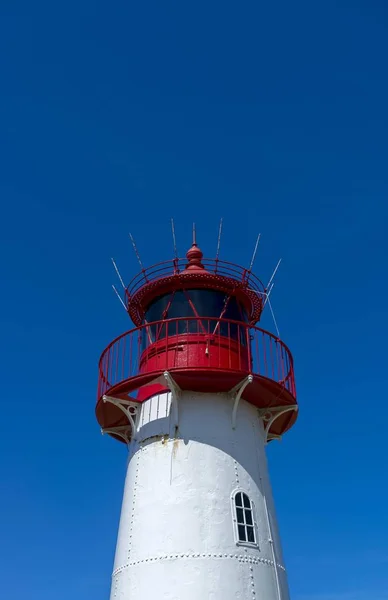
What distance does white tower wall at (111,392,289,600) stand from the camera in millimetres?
13008

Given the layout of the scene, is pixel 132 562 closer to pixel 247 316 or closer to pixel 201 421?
pixel 201 421

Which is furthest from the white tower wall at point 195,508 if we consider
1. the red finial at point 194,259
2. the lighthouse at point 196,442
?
the red finial at point 194,259

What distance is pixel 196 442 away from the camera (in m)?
14.7

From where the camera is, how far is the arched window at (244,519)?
13.7 meters

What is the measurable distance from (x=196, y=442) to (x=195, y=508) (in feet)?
5.15

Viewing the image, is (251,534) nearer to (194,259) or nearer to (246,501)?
(246,501)

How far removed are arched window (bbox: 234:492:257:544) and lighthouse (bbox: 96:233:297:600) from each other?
2 centimetres

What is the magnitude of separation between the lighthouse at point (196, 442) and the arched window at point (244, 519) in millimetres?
23

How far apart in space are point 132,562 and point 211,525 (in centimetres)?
194

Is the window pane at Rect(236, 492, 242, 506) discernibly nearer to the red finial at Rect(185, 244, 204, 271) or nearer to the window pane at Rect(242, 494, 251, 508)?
the window pane at Rect(242, 494, 251, 508)

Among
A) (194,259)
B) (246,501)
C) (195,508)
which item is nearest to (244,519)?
(246,501)

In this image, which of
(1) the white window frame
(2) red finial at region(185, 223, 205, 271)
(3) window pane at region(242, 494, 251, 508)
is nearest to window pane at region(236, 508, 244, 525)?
(1) the white window frame

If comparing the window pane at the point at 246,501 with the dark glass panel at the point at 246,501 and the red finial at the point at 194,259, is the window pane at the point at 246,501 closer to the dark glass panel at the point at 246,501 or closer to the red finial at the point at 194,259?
the dark glass panel at the point at 246,501

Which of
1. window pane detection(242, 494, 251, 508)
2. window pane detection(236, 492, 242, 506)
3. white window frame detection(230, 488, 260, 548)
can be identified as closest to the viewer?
white window frame detection(230, 488, 260, 548)
